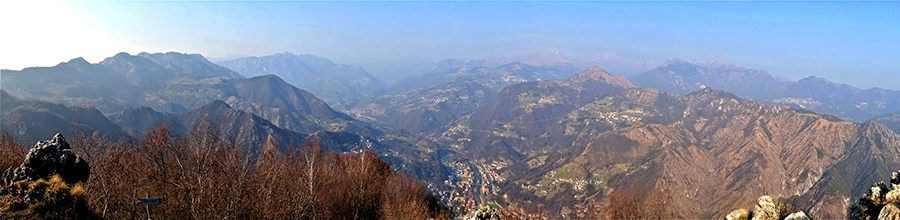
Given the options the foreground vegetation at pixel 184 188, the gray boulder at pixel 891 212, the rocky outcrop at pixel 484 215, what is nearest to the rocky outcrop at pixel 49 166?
the foreground vegetation at pixel 184 188

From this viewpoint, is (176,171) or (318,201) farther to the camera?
(318,201)

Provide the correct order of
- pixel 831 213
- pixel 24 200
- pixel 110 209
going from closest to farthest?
pixel 24 200
pixel 110 209
pixel 831 213

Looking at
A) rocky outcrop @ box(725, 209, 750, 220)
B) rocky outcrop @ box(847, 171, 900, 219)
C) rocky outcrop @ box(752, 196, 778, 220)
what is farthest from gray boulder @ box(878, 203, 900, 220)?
rocky outcrop @ box(725, 209, 750, 220)

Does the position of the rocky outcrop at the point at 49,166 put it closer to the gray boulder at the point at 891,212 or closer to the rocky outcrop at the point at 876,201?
the gray boulder at the point at 891,212

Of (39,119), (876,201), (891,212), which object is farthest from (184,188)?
(39,119)

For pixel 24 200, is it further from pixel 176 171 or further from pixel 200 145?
pixel 200 145

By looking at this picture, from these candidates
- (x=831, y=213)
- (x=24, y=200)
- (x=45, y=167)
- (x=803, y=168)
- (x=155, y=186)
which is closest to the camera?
(x=24, y=200)

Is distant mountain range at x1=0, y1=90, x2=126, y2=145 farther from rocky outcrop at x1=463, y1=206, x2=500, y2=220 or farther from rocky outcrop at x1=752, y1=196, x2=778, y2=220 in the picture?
rocky outcrop at x1=752, y1=196, x2=778, y2=220

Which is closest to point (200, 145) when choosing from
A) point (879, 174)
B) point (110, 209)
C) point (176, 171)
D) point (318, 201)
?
point (176, 171)
